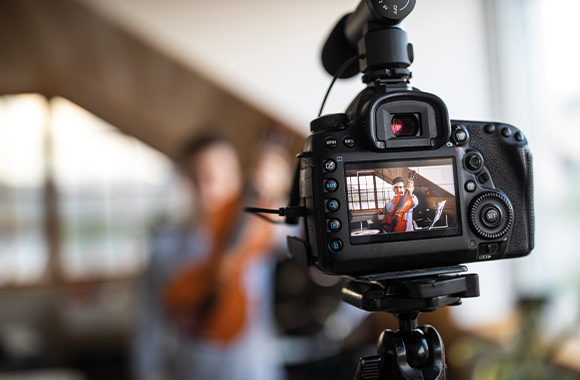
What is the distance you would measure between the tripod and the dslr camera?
0.02 metres

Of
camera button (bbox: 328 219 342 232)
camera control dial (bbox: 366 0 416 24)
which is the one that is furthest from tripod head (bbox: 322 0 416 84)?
camera button (bbox: 328 219 342 232)

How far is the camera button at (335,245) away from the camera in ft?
2.06

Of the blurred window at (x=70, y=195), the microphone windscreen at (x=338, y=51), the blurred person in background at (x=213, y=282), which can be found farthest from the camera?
the blurred window at (x=70, y=195)

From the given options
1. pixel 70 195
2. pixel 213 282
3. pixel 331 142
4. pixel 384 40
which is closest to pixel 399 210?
pixel 331 142

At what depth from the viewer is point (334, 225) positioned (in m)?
0.63

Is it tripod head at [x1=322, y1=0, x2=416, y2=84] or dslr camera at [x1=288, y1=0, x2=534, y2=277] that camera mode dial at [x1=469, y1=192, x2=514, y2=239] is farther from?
tripod head at [x1=322, y1=0, x2=416, y2=84]

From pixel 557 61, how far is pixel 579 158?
16.3 inches

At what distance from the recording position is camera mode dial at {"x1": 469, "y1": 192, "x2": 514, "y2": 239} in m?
0.67

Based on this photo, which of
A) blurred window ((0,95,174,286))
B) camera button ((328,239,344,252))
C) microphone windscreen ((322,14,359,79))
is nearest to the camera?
camera button ((328,239,344,252))

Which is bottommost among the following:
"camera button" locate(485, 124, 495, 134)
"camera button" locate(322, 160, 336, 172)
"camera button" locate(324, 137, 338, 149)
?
"camera button" locate(322, 160, 336, 172)

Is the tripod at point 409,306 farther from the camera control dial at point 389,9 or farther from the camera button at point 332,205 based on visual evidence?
the camera control dial at point 389,9

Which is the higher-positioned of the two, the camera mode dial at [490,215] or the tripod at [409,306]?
the camera mode dial at [490,215]

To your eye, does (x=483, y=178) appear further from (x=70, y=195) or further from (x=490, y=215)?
(x=70, y=195)

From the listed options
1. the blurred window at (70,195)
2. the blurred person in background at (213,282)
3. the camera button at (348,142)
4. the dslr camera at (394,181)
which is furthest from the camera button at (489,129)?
the blurred window at (70,195)
